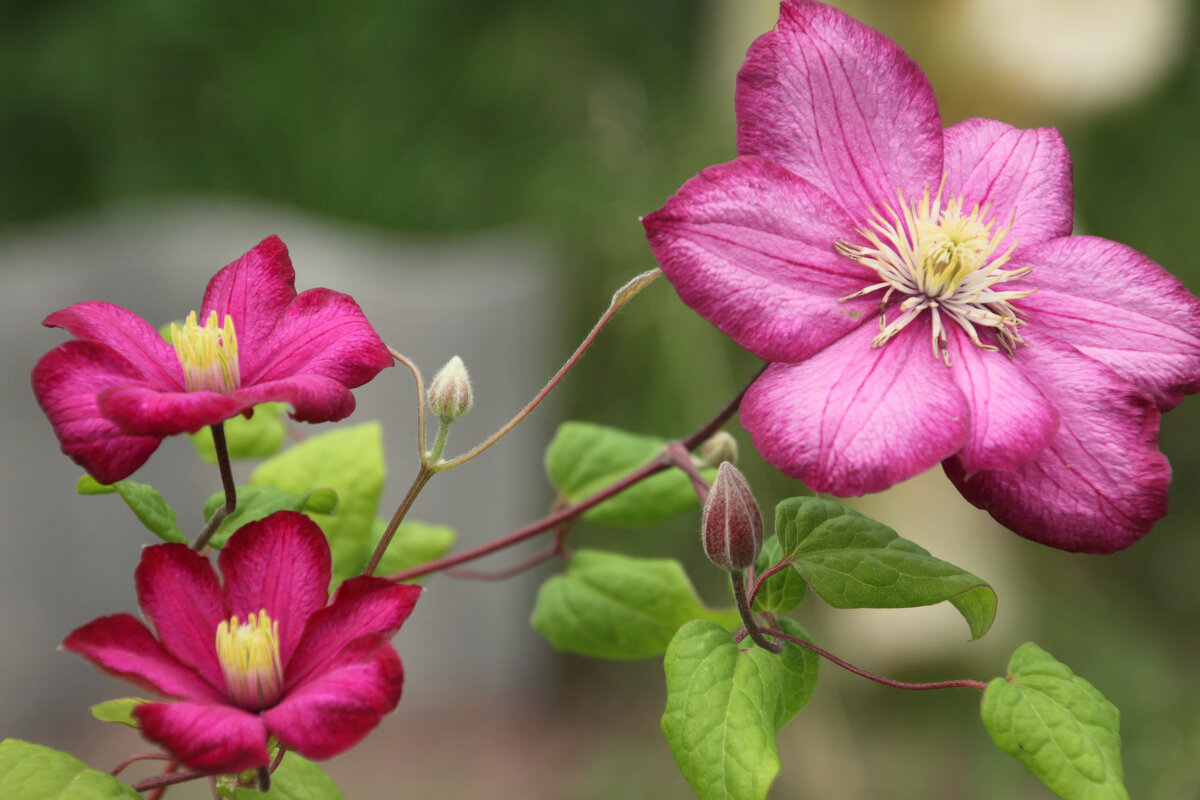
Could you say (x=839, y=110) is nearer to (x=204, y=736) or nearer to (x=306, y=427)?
(x=204, y=736)

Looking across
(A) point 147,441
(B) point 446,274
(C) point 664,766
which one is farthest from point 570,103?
(A) point 147,441

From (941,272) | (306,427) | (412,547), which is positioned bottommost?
(306,427)

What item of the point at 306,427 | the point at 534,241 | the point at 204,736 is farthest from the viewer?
the point at 534,241

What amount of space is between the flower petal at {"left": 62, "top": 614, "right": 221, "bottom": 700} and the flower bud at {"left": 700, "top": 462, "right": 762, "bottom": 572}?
157mm

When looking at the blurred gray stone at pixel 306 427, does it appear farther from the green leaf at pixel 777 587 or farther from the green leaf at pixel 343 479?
the green leaf at pixel 777 587

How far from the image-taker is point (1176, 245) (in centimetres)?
183

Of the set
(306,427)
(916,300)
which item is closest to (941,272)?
(916,300)

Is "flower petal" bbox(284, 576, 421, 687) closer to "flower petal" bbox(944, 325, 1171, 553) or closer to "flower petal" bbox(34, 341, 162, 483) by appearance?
"flower petal" bbox(34, 341, 162, 483)

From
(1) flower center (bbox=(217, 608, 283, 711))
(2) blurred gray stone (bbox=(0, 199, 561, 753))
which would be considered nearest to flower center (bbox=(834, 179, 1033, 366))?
(1) flower center (bbox=(217, 608, 283, 711))

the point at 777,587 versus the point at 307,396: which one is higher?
the point at 307,396

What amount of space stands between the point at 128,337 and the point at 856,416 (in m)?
0.22

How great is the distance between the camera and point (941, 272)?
1.16 feet

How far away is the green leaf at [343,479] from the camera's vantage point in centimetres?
48

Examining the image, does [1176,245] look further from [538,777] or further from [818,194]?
[818,194]
